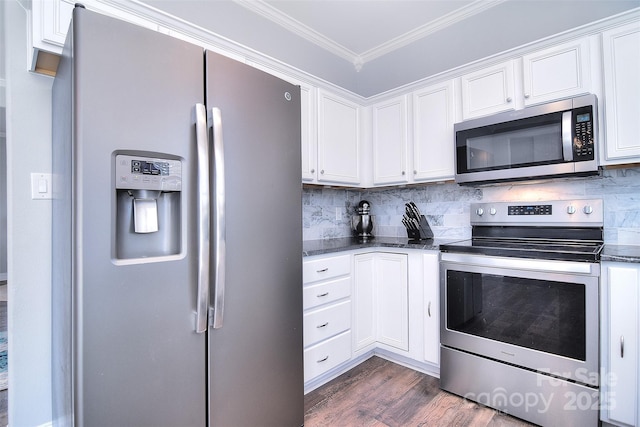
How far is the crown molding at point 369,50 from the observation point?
1.90 m

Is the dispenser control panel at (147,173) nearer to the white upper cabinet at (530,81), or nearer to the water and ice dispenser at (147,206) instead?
the water and ice dispenser at (147,206)

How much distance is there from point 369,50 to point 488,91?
0.97 metres

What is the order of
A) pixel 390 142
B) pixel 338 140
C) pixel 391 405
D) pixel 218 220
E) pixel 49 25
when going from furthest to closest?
pixel 390 142, pixel 338 140, pixel 391 405, pixel 49 25, pixel 218 220

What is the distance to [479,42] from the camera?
81.3 inches

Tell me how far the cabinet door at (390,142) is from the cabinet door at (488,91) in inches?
19.3

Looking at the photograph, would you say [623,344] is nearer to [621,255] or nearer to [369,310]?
[621,255]

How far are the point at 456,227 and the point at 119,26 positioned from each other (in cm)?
243

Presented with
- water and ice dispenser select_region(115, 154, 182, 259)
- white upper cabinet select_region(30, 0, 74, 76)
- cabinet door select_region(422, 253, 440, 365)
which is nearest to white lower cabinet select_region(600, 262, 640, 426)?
cabinet door select_region(422, 253, 440, 365)

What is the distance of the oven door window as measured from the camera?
1.53 meters

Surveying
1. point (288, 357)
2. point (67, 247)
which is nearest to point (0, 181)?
point (67, 247)

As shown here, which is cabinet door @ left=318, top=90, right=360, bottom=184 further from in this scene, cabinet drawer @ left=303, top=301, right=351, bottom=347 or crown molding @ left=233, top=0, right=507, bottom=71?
cabinet drawer @ left=303, top=301, right=351, bottom=347

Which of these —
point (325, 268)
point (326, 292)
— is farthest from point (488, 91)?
point (326, 292)

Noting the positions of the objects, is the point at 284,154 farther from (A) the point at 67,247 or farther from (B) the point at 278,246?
(A) the point at 67,247

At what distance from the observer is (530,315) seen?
5.43 feet
